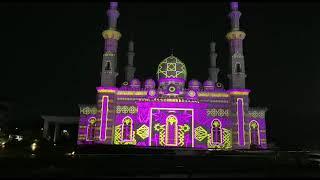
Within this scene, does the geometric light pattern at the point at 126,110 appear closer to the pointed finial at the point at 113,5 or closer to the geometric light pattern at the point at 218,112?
the geometric light pattern at the point at 218,112

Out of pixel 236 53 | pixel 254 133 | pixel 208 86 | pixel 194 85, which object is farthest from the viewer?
pixel 236 53

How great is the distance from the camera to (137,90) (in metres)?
35.4

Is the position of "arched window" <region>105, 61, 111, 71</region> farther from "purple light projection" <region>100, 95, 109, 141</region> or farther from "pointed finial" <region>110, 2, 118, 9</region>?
"pointed finial" <region>110, 2, 118, 9</region>

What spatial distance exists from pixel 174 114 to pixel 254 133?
9333 mm

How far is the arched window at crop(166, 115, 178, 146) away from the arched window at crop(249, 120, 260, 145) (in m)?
8.48

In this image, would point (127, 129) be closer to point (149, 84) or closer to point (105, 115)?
point (105, 115)

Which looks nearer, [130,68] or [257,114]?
[257,114]

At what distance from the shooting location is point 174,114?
34938mm

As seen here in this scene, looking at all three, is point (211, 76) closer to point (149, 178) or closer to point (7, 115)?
point (149, 178)

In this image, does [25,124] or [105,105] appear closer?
[105,105]

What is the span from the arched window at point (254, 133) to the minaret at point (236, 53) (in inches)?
175


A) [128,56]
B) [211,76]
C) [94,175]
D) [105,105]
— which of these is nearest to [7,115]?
[128,56]

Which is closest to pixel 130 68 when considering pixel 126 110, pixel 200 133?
pixel 126 110

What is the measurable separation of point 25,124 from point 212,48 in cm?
3915
